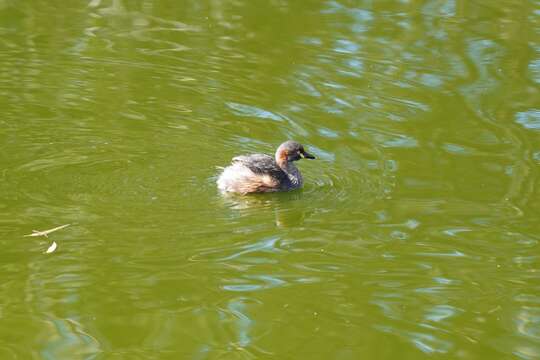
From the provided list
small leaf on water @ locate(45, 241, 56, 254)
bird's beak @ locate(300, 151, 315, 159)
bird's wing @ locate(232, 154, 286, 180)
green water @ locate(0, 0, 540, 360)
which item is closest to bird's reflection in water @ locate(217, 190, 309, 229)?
green water @ locate(0, 0, 540, 360)

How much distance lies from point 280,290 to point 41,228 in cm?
187

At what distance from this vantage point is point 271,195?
29.0 feet

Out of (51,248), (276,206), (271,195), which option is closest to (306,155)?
(271,195)

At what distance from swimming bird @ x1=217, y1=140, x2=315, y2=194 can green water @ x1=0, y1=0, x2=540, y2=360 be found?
137mm

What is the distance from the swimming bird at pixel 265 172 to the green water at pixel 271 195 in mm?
137

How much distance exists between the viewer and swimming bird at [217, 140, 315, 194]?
859 centimetres

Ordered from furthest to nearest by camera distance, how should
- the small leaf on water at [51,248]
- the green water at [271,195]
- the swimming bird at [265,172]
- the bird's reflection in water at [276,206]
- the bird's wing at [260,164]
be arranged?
the bird's wing at [260,164], the swimming bird at [265,172], the bird's reflection in water at [276,206], the small leaf on water at [51,248], the green water at [271,195]

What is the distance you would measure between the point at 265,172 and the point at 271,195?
236 millimetres

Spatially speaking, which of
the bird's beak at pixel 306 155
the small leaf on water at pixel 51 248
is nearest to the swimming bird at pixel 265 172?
the bird's beak at pixel 306 155

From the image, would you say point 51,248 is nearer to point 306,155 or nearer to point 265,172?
point 265,172

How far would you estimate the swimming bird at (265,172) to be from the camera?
28.2ft

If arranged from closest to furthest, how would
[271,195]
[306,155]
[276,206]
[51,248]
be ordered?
[51,248]
[276,206]
[271,195]
[306,155]

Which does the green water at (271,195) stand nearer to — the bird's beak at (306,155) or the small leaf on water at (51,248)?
the small leaf on water at (51,248)

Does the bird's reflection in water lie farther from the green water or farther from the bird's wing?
the bird's wing
